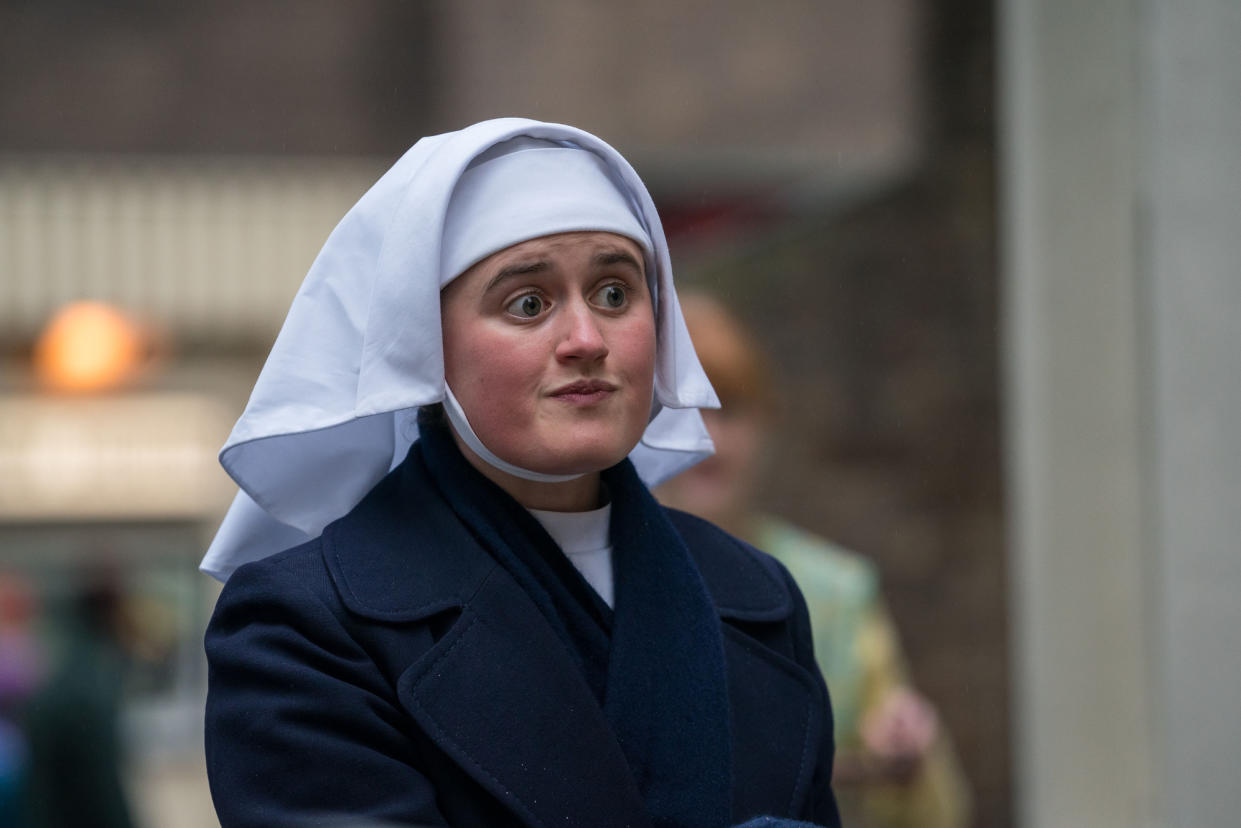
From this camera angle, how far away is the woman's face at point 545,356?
1.55 meters

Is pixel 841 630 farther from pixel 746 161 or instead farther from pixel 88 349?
pixel 88 349

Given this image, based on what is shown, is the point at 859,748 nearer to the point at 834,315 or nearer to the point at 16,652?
the point at 834,315

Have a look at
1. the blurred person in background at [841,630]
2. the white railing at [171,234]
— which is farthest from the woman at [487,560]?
the white railing at [171,234]

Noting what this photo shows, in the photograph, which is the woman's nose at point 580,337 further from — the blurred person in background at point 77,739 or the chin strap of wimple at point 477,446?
the blurred person in background at point 77,739

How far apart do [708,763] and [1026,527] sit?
8.51 ft

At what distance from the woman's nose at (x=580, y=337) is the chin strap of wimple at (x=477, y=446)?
5.1 inches

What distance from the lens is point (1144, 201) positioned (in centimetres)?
343

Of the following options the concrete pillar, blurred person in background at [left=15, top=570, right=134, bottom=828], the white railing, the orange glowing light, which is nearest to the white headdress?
the concrete pillar

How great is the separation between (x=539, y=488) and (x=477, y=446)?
3.7 inches

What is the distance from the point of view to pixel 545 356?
5.09ft

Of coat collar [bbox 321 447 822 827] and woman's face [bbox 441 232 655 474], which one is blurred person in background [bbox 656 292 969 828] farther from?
woman's face [bbox 441 232 655 474]

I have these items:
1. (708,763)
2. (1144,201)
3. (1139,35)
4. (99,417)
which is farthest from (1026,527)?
(99,417)

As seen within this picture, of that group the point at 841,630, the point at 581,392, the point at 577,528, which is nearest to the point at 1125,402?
the point at 841,630

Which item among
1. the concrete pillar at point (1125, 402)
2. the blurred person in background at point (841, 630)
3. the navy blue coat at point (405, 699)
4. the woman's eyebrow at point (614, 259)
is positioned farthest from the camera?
the concrete pillar at point (1125, 402)
